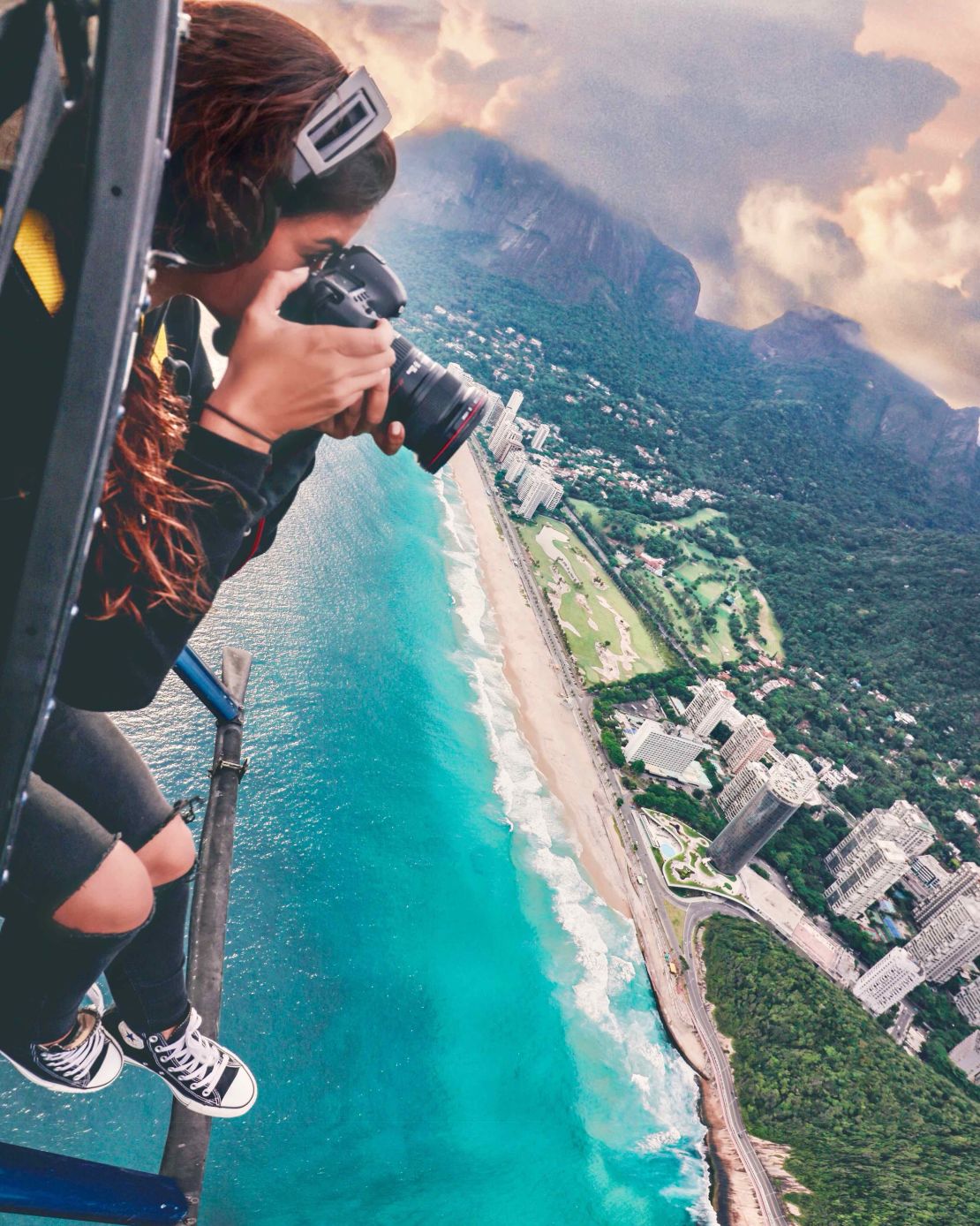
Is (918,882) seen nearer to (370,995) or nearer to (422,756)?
(422,756)

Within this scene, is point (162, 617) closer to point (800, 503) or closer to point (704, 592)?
point (704, 592)

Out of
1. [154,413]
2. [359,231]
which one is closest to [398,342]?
[359,231]

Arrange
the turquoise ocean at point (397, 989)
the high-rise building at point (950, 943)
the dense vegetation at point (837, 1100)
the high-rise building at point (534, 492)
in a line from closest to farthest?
1. the turquoise ocean at point (397, 989)
2. the dense vegetation at point (837, 1100)
3. the high-rise building at point (950, 943)
4. the high-rise building at point (534, 492)

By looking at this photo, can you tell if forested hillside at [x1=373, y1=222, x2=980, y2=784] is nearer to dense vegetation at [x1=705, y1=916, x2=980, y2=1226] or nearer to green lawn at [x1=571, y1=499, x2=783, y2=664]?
green lawn at [x1=571, y1=499, x2=783, y2=664]

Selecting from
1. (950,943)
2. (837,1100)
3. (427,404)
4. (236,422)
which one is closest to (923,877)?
(950,943)

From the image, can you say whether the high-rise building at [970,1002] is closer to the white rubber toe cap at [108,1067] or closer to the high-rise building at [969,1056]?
the high-rise building at [969,1056]

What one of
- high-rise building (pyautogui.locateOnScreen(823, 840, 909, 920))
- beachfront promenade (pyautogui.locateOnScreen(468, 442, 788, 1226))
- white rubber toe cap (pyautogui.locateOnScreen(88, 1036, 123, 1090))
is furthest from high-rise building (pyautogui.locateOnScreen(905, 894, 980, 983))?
white rubber toe cap (pyautogui.locateOnScreen(88, 1036, 123, 1090))

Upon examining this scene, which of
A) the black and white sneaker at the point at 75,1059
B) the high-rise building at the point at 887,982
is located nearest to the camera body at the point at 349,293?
the black and white sneaker at the point at 75,1059
